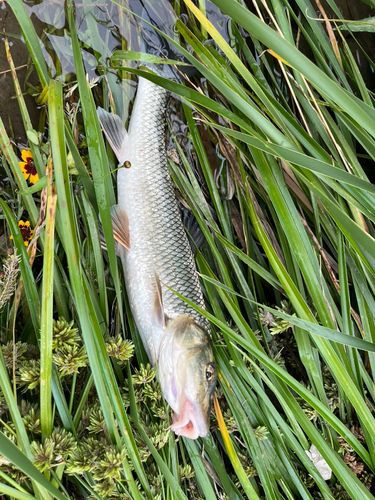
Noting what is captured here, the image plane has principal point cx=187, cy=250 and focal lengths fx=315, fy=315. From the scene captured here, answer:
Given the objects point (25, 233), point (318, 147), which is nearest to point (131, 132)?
point (25, 233)

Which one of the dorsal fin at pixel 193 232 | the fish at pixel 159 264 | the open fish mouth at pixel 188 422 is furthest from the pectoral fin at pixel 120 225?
the open fish mouth at pixel 188 422

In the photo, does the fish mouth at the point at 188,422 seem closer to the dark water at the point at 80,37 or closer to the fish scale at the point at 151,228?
the fish scale at the point at 151,228

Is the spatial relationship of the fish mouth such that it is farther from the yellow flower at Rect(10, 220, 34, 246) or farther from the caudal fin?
the caudal fin

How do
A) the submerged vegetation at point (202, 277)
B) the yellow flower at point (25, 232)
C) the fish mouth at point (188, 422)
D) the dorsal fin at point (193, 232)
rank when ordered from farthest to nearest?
the dorsal fin at point (193, 232) < the yellow flower at point (25, 232) < the fish mouth at point (188, 422) < the submerged vegetation at point (202, 277)

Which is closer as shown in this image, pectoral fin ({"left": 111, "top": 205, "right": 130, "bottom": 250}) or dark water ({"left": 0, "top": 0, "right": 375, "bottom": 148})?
pectoral fin ({"left": 111, "top": 205, "right": 130, "bottom": 250})

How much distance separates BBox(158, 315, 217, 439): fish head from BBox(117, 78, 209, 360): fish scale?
0.07 metres

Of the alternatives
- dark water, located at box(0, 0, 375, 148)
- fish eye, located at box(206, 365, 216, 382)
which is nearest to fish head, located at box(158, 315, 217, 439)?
fish eye, located at box(206, 365, 216, 382)

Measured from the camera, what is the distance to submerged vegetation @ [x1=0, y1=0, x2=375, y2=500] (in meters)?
1.41

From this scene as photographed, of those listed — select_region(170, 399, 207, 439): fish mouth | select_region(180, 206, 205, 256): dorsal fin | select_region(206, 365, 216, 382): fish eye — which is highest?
select_region(180, 206, 205, 256): dorsal fin

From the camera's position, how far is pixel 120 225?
190 centimetres

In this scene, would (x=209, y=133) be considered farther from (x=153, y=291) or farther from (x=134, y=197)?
(x=153, y=291)

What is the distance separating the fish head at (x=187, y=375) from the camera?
170 cm

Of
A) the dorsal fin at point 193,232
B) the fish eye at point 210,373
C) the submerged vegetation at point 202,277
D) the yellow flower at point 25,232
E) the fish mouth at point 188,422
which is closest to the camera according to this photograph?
the submerged vegetation at point 202,277

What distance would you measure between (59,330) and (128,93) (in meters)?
1.61
